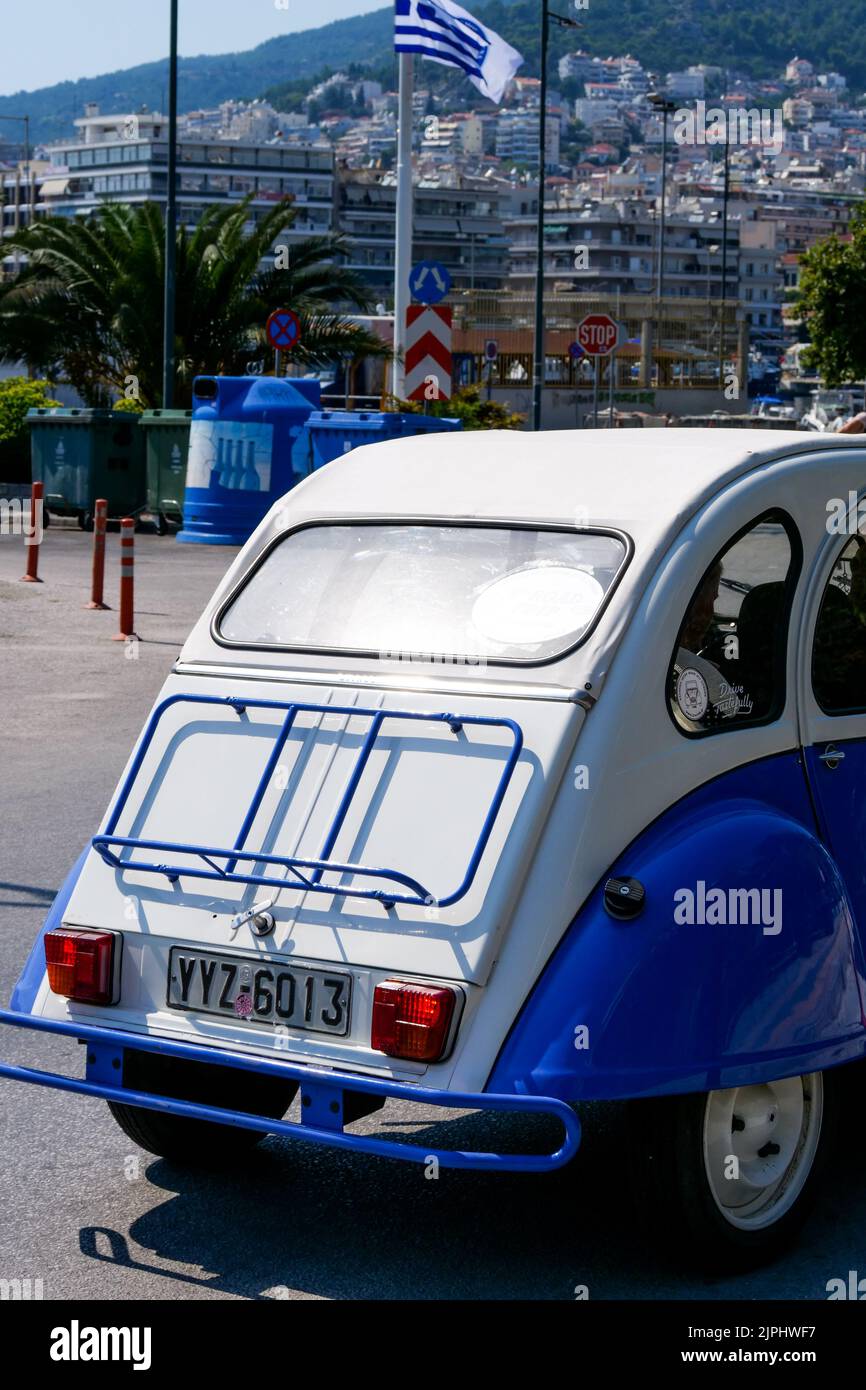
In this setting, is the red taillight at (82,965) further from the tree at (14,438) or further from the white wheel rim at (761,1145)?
the tree at (14,438)

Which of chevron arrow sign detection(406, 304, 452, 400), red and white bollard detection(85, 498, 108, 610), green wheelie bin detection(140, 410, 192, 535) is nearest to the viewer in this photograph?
red and white bollard detection(85, 498, 108, 610)

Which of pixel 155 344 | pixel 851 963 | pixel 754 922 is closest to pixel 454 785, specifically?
pixel 754 922

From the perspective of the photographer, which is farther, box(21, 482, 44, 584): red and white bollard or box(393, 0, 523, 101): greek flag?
box(393, 0, 523, 101): greek flag

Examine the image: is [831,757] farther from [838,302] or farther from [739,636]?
[838,302]

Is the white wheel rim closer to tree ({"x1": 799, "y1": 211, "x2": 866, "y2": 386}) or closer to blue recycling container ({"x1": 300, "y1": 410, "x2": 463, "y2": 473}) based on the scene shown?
blue recycling container ({"x1": 300, "y1": 410, "x2": 463, "y2": 473})

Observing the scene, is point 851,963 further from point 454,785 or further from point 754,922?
point 454,785

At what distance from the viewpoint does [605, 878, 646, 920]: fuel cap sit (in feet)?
13.4

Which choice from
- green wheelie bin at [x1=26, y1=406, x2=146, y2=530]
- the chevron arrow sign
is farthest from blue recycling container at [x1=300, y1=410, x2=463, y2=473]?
green wheelie bin at [x1=26, y1=406, x2=146, y2=530]

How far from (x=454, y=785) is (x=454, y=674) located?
39 centimetres

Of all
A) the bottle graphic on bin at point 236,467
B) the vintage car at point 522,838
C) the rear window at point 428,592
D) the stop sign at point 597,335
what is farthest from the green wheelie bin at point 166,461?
the vintage car at point 522,838

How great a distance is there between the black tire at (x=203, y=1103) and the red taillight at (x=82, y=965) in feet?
1.14

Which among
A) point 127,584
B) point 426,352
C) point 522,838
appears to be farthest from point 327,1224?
point 426,352

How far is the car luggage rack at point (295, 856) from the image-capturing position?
13.7ft

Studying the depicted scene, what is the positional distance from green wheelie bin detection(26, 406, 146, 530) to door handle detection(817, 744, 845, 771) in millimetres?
23075
